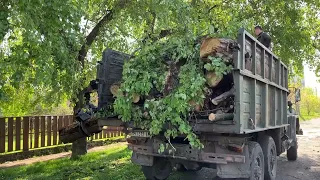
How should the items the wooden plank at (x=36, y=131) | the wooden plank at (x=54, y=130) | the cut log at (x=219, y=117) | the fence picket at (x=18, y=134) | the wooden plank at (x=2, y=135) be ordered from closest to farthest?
the cut log at (x=219, y=117)
the wooden plank at (x=2, y=135)
the fence picket at (x=18, y=134)
the wooden plank at (x=36, y=131)
the wooden plank at (x=54, y=130)

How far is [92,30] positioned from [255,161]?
20.9ft

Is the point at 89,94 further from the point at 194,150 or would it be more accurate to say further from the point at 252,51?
the point at 252,51

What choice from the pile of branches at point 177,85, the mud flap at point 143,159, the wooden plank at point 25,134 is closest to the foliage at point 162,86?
the pile of branches at point 177,85

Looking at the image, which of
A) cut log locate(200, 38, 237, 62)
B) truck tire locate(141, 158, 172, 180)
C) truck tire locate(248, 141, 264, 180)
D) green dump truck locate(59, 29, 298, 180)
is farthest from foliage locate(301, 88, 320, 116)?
cut log locate(200, 38, 237, 62)

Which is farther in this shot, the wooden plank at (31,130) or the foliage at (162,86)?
the wooden plank at (31,130)

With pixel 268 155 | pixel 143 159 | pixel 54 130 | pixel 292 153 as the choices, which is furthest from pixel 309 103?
pixel 143 159

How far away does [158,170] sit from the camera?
6.99 meters

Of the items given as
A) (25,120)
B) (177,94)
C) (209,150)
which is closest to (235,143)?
(209,150)

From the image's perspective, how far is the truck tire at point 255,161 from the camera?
572cm

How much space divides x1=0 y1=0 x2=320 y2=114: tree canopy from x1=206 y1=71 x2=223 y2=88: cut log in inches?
28.7

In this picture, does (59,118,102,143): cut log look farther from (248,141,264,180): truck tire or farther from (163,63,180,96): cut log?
(248,141,264,180): truck tire

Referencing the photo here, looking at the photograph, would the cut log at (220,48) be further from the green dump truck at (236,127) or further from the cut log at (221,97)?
the cut log at (221,97)

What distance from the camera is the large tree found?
5359 mm

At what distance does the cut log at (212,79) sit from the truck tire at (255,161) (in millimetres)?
1350
